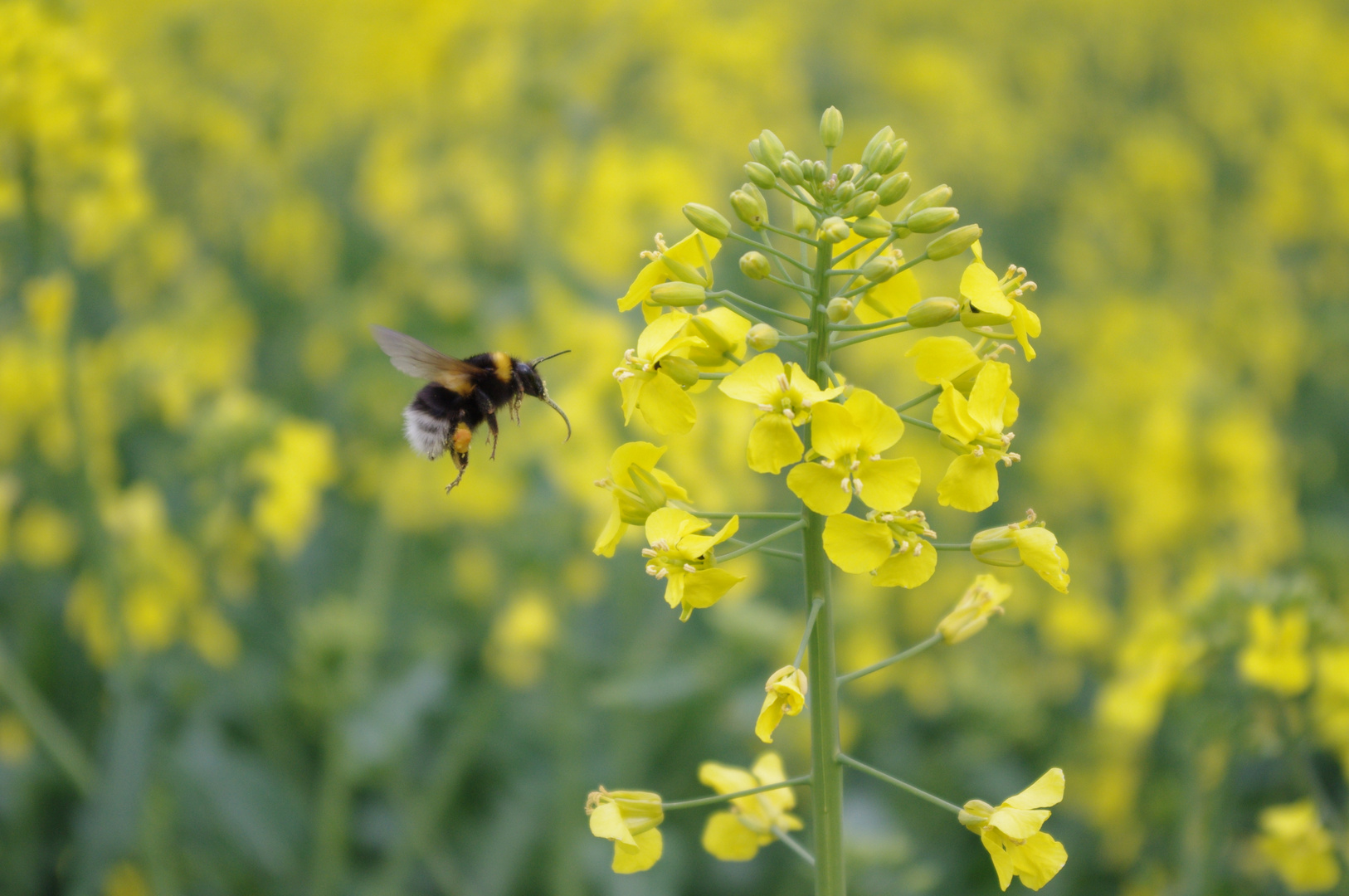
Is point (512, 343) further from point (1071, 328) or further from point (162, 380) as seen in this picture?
point (1071, 328)

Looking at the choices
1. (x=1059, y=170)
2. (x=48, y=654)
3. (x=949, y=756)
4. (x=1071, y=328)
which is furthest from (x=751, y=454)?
(x=1059, y=170)

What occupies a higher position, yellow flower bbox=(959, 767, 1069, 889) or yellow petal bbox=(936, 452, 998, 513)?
yellow petal bbox=(936, 452, 998, 513)

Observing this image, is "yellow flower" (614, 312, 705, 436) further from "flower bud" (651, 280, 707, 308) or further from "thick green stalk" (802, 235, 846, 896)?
"thick green stalk" (802, 235, 846, 896)

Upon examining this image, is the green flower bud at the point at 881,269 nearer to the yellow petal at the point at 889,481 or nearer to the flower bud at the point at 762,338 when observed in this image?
the flower bud at the point at 762,338

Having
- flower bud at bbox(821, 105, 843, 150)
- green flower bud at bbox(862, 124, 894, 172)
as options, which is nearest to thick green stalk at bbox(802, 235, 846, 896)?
green flower bud at bbox(862, 124, 894, 172)

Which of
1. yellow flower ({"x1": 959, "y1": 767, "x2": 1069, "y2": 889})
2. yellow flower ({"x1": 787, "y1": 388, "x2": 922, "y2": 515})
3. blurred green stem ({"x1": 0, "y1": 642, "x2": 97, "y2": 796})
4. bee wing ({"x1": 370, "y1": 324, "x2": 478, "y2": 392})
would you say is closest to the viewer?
yellow flower ({"x1": 787, "y1": 388, "x2": 922, "y2": 515})

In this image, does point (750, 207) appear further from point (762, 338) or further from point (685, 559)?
point (685, 559)
